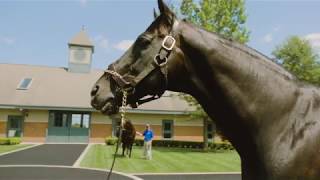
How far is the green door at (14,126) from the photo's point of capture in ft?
113

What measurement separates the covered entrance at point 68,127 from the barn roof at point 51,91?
47.6 inches

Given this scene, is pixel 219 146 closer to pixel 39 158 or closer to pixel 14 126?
pixel 39 158

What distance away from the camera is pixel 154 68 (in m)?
2.66

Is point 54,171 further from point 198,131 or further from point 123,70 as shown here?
point 198,131

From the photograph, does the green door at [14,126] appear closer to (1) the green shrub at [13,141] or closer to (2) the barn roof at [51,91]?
(2) the barn roof at [51,91]

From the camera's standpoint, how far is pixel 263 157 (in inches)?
92.7

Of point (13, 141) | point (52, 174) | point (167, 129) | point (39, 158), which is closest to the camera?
point (52, 174)

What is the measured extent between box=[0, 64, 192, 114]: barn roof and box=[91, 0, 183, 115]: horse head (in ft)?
104

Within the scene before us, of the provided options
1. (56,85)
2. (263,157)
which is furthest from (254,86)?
(56,85)

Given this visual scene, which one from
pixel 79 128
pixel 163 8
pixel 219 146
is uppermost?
pixel 163 8

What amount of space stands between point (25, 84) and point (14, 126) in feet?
16.8

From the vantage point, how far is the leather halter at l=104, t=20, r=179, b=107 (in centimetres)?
263

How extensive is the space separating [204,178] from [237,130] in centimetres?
1166

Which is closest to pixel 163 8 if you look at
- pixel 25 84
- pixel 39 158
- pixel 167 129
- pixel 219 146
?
pixel 39 158
